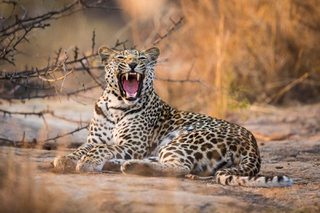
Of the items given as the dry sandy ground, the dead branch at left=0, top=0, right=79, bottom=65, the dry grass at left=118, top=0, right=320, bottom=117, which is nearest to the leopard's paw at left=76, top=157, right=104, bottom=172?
the dry sandy ground

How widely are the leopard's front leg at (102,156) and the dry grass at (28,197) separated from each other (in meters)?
1.12

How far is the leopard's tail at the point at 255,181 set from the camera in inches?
299

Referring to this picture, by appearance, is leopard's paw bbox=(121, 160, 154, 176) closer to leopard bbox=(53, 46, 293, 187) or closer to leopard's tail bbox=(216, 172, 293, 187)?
leopard bbox=(53, 46, 293, 187)

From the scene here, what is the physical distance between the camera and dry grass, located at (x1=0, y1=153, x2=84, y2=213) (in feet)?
20.8

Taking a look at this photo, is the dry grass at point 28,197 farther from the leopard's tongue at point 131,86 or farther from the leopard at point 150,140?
the leopard's tongue at point 131,86

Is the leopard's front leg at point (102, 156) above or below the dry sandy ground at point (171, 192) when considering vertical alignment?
above

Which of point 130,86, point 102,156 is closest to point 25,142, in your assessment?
point 130,86

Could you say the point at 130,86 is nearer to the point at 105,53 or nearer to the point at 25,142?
the point at 105,53

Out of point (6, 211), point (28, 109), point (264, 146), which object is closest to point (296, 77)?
point (264, 146)

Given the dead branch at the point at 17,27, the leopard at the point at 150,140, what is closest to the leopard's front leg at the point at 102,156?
the leopard at the point at 150,140

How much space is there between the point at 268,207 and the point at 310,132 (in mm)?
7182

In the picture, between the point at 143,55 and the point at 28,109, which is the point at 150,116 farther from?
the point at 28,109

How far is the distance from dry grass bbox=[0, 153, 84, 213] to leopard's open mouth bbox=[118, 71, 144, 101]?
7.42ft

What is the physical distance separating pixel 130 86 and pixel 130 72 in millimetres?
258
